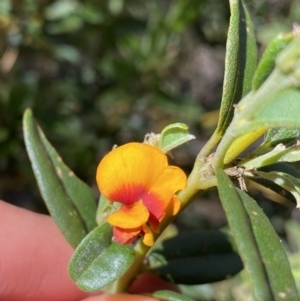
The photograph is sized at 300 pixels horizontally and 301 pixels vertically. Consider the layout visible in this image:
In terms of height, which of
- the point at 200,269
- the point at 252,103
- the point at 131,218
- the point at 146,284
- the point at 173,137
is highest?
the point at 252,103

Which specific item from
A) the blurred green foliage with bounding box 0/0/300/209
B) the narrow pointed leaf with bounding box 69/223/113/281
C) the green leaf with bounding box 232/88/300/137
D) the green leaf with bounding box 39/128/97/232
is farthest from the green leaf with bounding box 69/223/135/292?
the blurred green foliage with bounding box 0/0/300/209

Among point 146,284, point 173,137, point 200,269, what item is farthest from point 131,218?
point 146,284

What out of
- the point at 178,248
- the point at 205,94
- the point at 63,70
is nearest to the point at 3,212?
the point at 178,248

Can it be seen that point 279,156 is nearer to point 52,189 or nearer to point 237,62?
point 237,62

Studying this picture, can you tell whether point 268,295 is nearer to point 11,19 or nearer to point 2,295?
point 2,295

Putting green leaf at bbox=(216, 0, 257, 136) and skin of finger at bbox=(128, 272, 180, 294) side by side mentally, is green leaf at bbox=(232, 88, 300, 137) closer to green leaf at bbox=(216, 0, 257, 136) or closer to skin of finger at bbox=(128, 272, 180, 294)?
green leaf at bbox=(216, 0, 257, 136)

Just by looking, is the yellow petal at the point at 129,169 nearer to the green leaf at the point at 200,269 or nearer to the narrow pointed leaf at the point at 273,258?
the narrow pointed leaf at the point at 273,258
